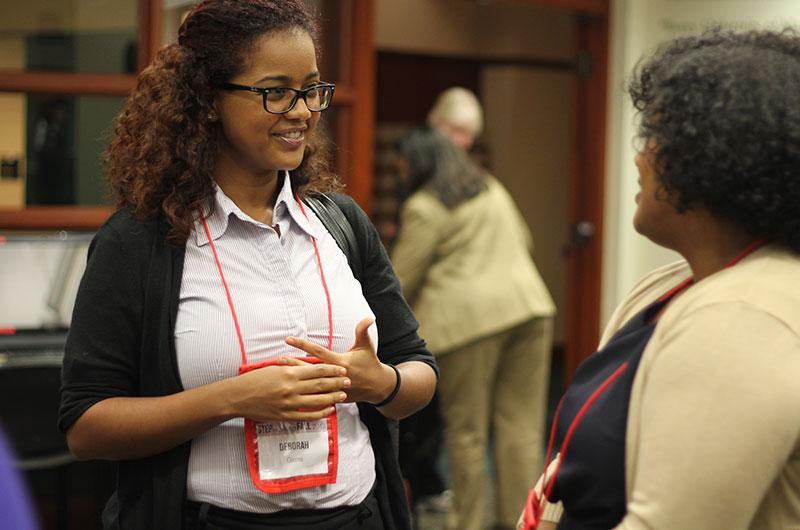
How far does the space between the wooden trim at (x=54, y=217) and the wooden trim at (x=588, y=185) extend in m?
2.33

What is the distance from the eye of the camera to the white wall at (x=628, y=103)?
4.84m

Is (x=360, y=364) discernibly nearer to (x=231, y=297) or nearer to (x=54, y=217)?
(x=231, y=297)

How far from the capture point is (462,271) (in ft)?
13.3

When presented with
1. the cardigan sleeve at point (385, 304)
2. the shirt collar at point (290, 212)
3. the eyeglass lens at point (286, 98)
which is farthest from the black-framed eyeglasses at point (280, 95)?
the cardigan sleeve at point (385, 304)

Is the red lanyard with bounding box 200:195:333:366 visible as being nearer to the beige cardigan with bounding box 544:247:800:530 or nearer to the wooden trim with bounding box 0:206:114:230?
the beige cardigan with bounding box 544:247:800:530

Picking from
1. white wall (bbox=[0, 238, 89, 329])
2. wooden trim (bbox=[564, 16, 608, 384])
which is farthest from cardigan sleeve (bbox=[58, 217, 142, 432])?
wooden trim (bbox=[564, 16, 608, 384])

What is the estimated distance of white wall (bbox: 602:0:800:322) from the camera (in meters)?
4.84

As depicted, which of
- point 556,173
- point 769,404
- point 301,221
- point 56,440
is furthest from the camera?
point 556,173

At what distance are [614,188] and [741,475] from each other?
3.92 m

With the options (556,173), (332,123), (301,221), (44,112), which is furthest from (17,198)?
(556,173)

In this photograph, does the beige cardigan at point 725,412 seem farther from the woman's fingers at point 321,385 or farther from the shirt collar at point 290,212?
the shirt collar at point 290,212

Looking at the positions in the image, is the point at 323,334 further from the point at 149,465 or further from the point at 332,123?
the point at 332,123

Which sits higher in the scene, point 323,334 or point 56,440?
point 323,334

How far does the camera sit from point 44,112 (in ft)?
11.8
